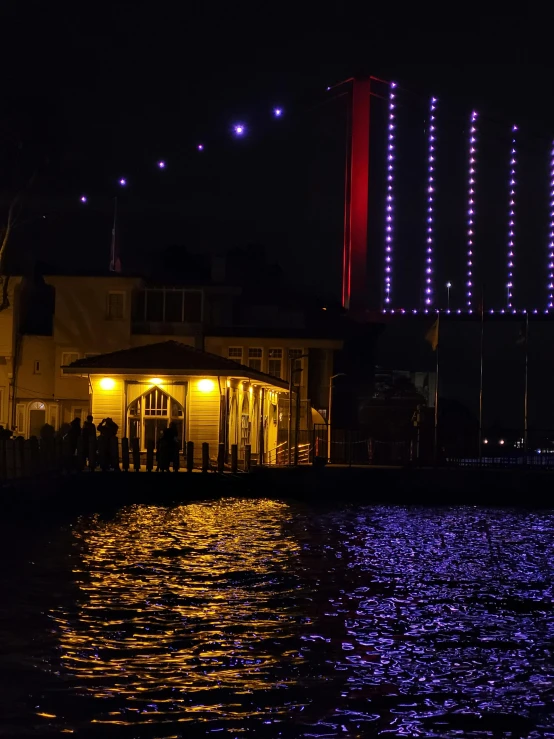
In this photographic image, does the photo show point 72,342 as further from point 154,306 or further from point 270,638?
point 270,638

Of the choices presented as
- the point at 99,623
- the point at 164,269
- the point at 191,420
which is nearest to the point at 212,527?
the point at 99,623

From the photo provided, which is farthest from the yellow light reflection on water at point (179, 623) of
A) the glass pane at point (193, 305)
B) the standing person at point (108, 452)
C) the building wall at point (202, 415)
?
the glass pane at point (193, 305)

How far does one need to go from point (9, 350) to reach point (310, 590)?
3073 centimetres

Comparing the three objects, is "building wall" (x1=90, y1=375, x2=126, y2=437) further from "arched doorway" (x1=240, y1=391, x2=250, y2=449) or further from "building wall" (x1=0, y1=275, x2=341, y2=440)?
"building wall" (x1=0, y1=275, x2=341, y2=440)

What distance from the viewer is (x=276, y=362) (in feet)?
141

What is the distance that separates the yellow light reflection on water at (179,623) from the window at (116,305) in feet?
74.6

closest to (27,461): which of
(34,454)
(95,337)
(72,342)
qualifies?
(34,454)

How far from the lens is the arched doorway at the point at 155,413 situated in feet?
110

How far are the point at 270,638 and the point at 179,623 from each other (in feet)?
3.37

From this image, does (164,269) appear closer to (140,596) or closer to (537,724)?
(140,596)

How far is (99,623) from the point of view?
34.1ft

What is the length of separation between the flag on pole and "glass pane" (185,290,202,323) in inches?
401

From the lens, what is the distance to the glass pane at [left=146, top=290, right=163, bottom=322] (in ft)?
138

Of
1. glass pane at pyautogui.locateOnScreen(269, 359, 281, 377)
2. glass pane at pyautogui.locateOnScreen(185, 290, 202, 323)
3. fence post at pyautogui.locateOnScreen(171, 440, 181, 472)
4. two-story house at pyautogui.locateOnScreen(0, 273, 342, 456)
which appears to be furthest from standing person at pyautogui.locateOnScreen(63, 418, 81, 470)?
Answer: glass pane at pyautogui.locateOnScreen(269, 359, 281, 377)
